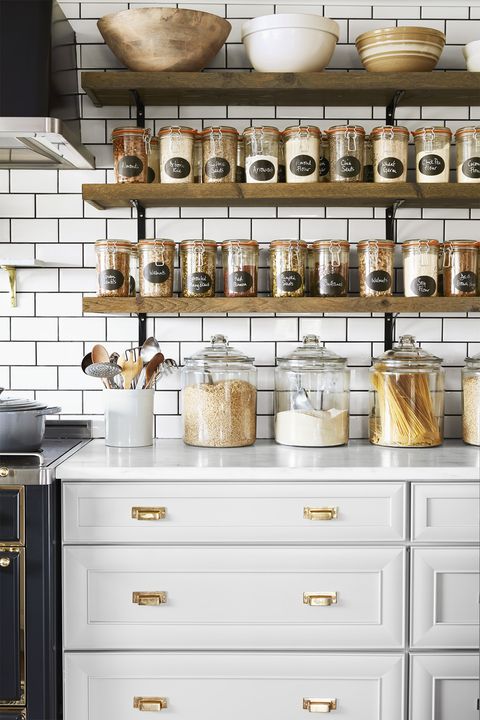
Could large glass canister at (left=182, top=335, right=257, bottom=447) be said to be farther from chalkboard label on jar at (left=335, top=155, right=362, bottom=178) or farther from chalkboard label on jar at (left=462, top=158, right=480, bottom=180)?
chalkboard label on jar at (left=462, top=158, right=480, bottom=180)

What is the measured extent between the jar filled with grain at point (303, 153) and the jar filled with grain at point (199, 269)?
35cm

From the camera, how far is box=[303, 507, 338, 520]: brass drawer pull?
2.07m

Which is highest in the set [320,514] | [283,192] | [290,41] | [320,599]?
[290,41]

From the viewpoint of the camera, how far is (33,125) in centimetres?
215

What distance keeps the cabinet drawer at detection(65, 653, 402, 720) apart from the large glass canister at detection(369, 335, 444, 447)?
2.26ft

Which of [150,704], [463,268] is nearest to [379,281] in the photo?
[463,268]

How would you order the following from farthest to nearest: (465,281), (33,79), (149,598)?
(465,281)
(33,79)
(149,598)

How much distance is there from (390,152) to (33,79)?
1118 millimetres

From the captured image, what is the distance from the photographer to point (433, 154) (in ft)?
8.07

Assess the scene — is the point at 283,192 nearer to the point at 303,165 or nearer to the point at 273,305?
the point at 303,165

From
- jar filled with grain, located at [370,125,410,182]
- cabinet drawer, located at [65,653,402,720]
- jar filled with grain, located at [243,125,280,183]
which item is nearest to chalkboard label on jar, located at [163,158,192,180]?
jar filled with grain, located at [243,125,280,183]

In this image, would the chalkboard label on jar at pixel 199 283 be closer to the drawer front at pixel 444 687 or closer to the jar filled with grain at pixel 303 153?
the jar filled with grain at pixel 303 153

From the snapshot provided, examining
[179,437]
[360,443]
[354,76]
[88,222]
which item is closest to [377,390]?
[360,443]

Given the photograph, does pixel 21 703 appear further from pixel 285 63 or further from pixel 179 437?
pixel 285 63
